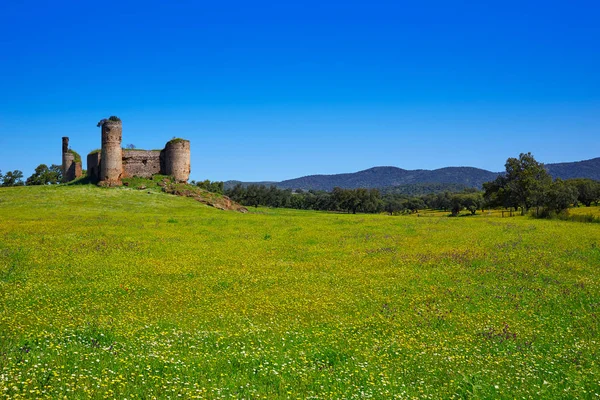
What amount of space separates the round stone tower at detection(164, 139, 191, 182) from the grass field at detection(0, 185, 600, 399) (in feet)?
162

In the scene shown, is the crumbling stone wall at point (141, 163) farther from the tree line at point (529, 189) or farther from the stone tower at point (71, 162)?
the tree line at point (529, 189)

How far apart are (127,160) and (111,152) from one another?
6.54 metres

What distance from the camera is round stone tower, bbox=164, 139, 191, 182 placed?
77938mm

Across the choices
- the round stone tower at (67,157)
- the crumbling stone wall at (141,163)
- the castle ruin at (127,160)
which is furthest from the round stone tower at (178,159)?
the round stone tower at (67,157)

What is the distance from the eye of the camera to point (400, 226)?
42.0 meters

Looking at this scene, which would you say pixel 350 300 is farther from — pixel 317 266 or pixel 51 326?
pixel 51 326

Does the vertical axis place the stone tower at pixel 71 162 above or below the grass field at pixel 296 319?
above

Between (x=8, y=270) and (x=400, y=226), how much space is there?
104ft

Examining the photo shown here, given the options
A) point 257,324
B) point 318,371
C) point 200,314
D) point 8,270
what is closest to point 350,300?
point 257,324

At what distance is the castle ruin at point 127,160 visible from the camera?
7301cm

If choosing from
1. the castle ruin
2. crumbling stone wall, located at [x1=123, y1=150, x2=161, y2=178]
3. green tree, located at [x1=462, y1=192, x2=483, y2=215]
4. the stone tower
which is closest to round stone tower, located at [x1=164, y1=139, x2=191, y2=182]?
the castle ruin

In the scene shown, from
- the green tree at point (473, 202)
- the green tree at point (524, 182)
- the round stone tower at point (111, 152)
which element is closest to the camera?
the round stone tower at point (111, 152)

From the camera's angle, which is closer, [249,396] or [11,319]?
[249,396]

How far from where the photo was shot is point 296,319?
14031mm
